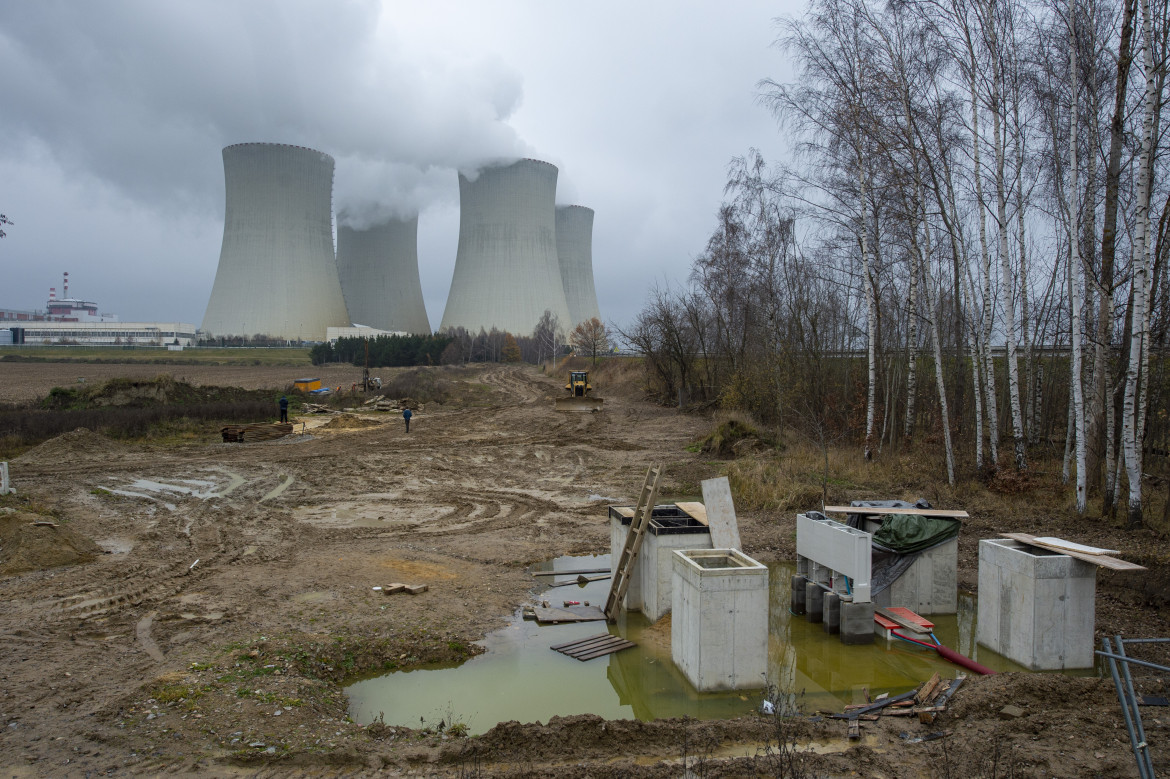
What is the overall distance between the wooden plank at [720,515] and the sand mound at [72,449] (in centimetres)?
1402

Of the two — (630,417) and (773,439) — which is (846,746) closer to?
(773,439)

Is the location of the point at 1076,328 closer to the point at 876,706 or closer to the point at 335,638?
the point at 876,706

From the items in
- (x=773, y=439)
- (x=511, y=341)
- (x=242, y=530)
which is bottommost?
(x=242, y=530)

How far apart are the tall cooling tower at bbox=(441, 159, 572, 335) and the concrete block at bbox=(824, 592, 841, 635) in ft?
114

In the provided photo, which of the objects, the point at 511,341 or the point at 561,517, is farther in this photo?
the point at 511,341

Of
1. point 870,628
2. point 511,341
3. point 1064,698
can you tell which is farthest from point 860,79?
point 511,341

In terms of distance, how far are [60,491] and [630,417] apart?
633 inches

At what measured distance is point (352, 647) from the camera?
526cm

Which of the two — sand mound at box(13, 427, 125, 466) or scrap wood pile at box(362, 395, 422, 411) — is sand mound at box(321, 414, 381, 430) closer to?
scrap wood pile at box(362, 395, 422, 411)

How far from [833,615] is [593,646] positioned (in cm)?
201

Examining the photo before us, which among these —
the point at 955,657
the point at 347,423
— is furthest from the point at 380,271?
the point at 955,657

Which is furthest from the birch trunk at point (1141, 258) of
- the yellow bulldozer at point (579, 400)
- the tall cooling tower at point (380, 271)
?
the tall cooling tower at point (380, 271)

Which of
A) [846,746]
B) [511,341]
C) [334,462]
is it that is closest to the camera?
[846,746]

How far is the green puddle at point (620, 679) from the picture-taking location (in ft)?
15.0
